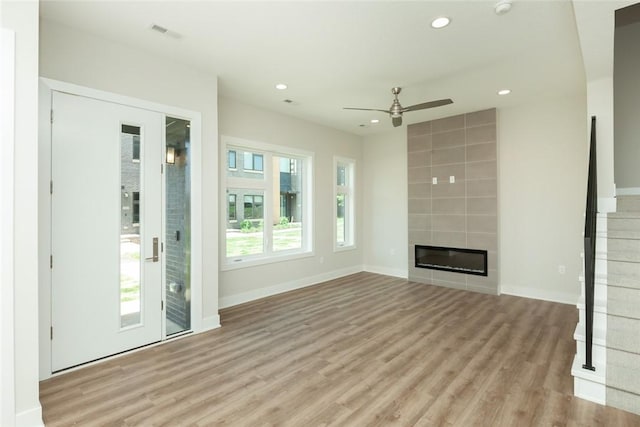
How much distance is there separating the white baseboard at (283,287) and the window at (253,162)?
1.98 meters

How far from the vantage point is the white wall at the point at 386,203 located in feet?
21.7

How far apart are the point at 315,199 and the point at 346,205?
120 cm

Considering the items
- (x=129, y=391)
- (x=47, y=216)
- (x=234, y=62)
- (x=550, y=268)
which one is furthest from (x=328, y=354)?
(x=550, y=268)

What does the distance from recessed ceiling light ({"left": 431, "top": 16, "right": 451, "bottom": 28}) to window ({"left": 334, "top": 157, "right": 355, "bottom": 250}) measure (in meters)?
4.15

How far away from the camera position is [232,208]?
4992 millimetres

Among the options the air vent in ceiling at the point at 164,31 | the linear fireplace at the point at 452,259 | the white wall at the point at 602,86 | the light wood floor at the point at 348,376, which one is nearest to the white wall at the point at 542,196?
the linear fireplace at the point at 452,259

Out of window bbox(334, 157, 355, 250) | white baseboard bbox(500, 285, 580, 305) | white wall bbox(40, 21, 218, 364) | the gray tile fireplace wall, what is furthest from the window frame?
white baseboard bbox(500, 285, 580, 305)

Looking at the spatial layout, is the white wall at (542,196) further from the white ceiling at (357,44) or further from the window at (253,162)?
the window at (253,162)

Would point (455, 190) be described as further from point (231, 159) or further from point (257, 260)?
point (231, 159)

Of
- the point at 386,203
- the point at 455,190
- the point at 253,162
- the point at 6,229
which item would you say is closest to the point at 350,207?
the point at 386,203

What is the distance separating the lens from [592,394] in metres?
2.36

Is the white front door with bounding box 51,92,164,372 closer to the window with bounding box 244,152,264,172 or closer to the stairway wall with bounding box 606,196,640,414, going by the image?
the window with bounding box 244,152,264,172

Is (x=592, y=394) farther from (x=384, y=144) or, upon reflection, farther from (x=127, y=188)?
(x=384, y=144)

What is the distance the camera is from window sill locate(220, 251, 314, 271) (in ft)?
15.6
